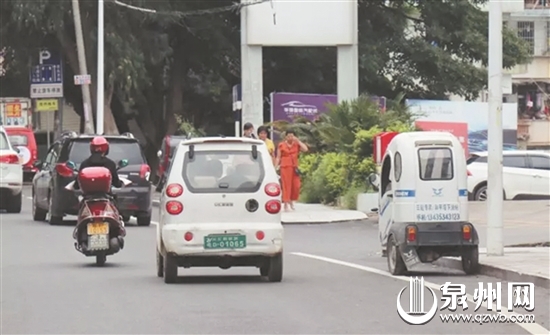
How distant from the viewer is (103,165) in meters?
18.6

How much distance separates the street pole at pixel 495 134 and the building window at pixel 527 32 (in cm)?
4754

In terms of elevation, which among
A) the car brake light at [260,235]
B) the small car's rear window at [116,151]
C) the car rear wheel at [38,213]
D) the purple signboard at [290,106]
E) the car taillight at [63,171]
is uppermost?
the purple signboard at [290,106]

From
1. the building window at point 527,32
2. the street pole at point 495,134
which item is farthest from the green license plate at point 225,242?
the building window at point 527,32

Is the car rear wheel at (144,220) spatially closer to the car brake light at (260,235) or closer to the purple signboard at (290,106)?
the car brake light at (260,235)

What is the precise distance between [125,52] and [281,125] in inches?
544

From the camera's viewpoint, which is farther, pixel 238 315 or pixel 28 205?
pixel 28 205

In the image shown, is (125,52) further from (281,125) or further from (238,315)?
(238,315)

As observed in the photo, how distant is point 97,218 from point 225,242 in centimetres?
282

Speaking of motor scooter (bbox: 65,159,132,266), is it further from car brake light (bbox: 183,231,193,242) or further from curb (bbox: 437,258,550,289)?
curb (bbox: 437,258,550,289)

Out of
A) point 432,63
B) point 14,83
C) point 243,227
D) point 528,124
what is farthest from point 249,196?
point 528,124

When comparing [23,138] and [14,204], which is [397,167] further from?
[23,138]

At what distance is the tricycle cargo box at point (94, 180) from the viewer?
1778cm

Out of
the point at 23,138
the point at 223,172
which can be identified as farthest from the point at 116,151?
the point at 23,138

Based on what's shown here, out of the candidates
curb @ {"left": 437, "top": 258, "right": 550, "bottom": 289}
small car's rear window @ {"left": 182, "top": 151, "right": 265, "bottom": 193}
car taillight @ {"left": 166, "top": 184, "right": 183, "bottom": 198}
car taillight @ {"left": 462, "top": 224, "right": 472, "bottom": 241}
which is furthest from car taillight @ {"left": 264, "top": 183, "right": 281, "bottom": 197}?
curb @ {"left": 437, "top": 258, "right": 550, "bottom": 289}
